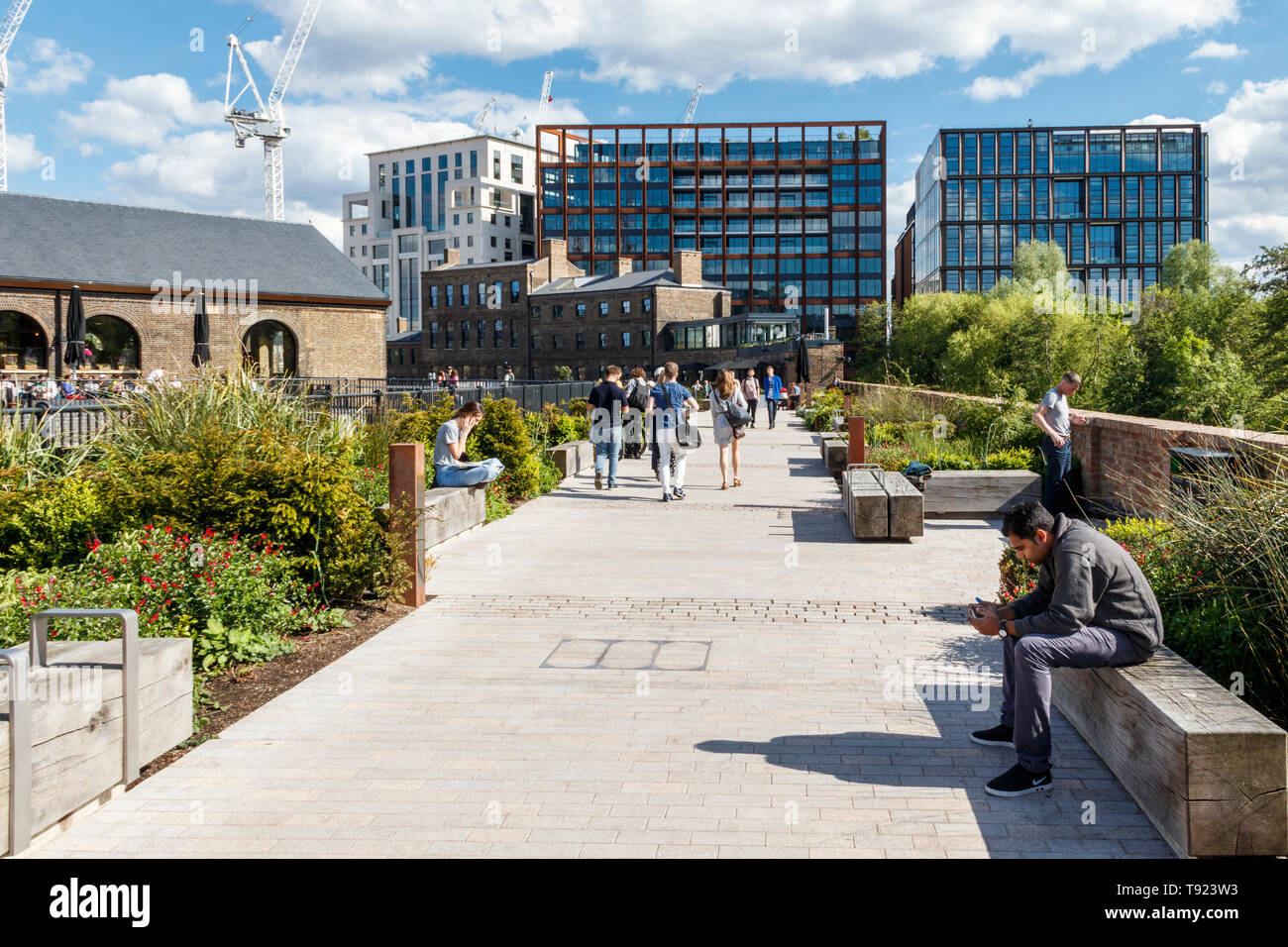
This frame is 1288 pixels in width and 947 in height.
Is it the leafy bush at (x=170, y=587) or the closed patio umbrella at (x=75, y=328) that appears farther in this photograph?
the closed patio umbrella at (x=75, y=328)

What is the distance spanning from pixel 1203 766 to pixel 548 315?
8999 centimetres

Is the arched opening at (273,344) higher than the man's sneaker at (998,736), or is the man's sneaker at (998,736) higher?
the arched opening at (273,344)

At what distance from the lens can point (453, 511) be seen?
38.0ft

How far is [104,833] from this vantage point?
4195mm

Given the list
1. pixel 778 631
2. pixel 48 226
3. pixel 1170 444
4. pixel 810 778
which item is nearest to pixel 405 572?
pixel 778 631

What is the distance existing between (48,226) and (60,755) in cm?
4419

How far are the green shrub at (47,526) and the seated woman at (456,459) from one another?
506 cm

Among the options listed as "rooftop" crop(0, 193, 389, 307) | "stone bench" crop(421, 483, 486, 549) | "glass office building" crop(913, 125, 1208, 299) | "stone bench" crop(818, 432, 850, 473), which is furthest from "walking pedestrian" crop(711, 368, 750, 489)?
"glass office building" crop(913, 125, 1208, 299)

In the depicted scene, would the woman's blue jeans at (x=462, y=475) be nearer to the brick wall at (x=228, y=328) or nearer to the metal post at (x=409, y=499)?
the metal post at (x=409, y=499)

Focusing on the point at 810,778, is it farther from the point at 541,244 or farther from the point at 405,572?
the point at 541,244

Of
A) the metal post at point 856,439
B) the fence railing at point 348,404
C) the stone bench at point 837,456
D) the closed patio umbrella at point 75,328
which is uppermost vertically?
the closed patio umbrella at point 75,328

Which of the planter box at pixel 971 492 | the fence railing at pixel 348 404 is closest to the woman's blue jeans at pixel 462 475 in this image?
the fence railing at pixel 348 404

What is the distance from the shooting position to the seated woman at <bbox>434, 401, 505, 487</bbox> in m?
12.4

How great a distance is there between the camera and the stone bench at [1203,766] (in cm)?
377
